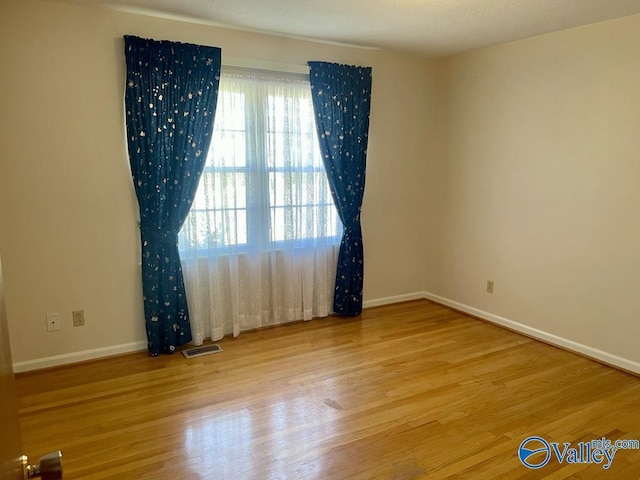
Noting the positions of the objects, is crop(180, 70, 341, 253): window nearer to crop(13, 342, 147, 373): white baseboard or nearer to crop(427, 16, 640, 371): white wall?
crop(13, 342, 147, 373): white baseboard

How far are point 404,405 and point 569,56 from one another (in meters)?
2.78

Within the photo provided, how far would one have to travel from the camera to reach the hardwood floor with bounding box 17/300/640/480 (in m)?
2.05

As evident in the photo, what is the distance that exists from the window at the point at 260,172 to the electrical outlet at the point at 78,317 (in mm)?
834

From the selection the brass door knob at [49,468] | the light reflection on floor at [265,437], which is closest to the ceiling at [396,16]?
the light reflection on floor at [265,437]

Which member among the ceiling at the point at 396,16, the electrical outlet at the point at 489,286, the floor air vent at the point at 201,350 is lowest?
the floor air vent at the point at 201,350

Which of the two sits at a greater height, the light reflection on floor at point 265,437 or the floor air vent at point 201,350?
the floor air vent at point 201,350

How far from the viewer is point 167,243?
317 cm

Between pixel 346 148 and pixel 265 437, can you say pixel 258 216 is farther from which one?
pixel 265 437

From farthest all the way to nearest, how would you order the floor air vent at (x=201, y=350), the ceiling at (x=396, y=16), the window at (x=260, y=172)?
the window at (x=260, y=172)
the floor air vent at (x=201, y=350)
the ceiling at (x=396, y=16)

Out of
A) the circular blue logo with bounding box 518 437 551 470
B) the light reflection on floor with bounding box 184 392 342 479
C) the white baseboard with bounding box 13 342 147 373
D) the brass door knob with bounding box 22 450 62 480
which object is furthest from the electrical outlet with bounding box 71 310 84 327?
the circular blue logo with bounding box 518 437 551 470

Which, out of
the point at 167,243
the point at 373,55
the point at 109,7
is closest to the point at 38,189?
the point at 167,243

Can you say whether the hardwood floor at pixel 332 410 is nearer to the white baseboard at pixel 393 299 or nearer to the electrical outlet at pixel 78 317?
the electrical outlet at pixel 78 317

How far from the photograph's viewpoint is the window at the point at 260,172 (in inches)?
132

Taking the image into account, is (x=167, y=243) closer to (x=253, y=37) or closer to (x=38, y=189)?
(x=38, y=189)
